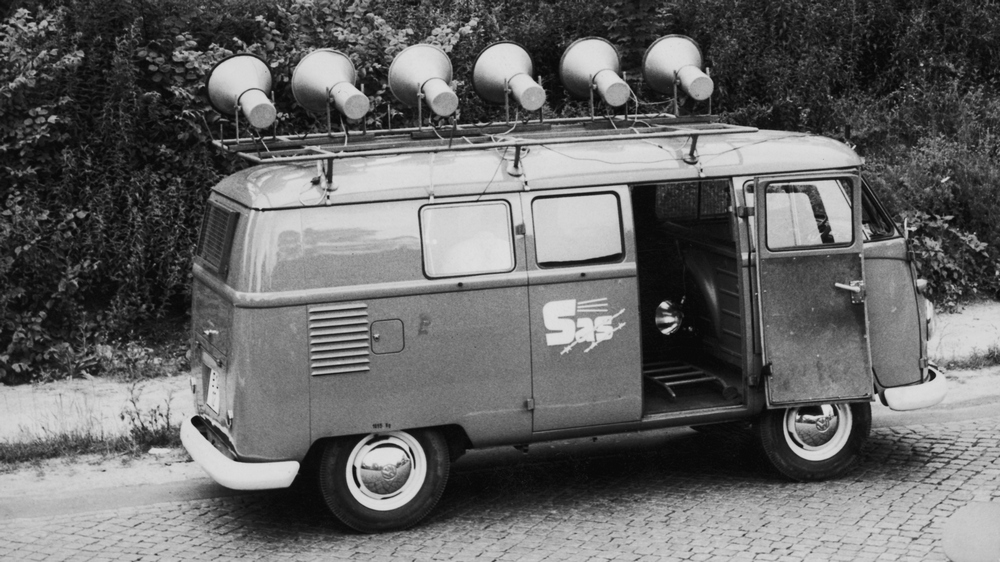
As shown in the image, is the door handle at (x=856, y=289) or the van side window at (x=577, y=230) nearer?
the van side window at (x=577, y=230)

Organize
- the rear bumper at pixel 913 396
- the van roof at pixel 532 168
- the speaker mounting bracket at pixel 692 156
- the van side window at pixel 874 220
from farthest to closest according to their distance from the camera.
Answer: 1. the van side window at pixel 874 220
2. the rear bumper at pixel 913 396
3. the speaker mounting bracket at pixel 692 156
4. the van roof at pixel 532 168

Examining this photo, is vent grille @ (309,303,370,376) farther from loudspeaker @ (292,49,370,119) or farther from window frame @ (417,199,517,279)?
loudspeaker @ (292,49,370,119)

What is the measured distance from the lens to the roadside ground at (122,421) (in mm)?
8172

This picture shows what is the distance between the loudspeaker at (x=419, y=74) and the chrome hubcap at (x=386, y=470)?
211 cm

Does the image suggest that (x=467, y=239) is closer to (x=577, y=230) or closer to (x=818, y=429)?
(x=577, y=230)

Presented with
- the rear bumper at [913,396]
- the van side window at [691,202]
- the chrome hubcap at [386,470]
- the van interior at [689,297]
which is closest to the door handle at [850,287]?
the van interior at [689,297]

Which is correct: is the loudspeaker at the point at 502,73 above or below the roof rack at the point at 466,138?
above

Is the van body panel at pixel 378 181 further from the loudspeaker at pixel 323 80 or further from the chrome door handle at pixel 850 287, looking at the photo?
the chrome door handle at pixel 850 287

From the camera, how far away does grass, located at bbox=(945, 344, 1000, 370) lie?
35.6 feet

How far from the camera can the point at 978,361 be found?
1090 centimetres

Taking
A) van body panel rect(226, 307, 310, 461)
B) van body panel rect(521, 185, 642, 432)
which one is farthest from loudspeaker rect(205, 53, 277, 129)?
van body panel rect(521, 185, 642, 432)

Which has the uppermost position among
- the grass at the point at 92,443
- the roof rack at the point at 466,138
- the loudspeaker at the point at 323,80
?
the loudspeaker at the point at 323,80

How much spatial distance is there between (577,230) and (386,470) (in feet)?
6.03

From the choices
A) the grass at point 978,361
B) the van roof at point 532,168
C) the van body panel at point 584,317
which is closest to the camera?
the van roof at point 532,168
